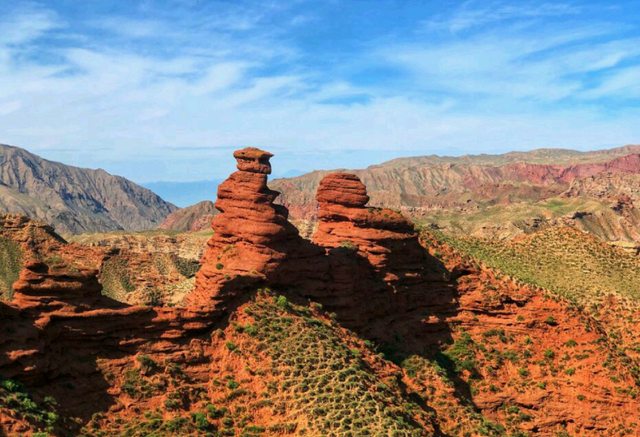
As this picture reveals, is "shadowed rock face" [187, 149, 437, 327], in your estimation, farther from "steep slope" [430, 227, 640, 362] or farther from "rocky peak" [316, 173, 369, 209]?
"steep slope" [430, 227, 640, 362]

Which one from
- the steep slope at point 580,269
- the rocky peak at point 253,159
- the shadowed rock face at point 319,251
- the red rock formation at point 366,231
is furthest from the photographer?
the steep slope at point 580,269

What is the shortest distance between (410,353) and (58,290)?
114ft

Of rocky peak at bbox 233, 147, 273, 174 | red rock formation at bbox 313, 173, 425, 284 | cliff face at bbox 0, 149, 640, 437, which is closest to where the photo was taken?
cliff face at bbox 0, 149, 640, 437

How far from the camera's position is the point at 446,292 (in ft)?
203

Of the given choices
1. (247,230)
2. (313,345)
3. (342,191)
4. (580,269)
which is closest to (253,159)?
(247,230)

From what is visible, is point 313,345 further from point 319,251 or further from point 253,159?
point 253,159

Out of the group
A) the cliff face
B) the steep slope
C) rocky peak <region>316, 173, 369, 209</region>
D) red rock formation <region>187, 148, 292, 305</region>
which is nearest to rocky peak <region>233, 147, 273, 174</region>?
red rock formation <region>187, 148, 292, 305</region>

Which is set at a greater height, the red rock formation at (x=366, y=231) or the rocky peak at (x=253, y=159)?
the rocky peak at (x=253, y=159)

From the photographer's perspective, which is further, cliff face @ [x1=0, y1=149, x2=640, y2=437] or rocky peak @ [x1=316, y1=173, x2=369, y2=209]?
rocky peak @ [x1=316, y1=173, x2=369, y2=209]

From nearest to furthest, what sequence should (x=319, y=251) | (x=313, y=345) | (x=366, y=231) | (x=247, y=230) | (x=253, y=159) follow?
(x=313, y=345)
(x=247, y=230)
(x=253, y=159)
(x=319, y=251)
(x=366, y=231)

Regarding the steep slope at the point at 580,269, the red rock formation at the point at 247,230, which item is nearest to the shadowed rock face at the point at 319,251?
the red rock formation at the point at 247,230

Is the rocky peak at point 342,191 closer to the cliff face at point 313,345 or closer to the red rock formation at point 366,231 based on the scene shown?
the red rock formation at point 366,231

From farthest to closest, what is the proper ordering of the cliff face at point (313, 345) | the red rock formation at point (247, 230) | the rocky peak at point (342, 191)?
the rocky peak at point (342, 191)
the red rock formation at point (247, 230)
the cliff face at point (313, 345)

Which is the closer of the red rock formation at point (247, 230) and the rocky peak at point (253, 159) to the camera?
the red rock formation at point (247, 230)
